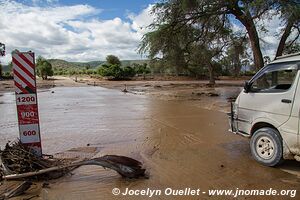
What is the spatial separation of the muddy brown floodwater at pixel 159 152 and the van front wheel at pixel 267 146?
0.16m

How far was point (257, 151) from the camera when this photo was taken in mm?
6281

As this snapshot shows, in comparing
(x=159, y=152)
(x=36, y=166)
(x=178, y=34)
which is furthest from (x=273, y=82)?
(x=178, y=34)

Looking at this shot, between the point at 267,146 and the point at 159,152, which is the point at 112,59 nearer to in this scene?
the point at 159,152

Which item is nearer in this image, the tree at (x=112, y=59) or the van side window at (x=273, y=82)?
the van side window at (x=273, y=82)

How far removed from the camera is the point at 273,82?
6742mm

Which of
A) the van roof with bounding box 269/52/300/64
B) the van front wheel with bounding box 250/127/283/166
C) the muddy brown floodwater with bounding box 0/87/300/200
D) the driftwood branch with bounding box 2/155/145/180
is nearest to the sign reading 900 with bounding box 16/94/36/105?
the driftwood branch with bounding box 2/155/145/180

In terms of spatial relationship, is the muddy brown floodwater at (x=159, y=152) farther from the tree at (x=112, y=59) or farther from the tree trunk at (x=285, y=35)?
the tree at (x=112, y=59)

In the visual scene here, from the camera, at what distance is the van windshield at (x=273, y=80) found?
20.1 ft

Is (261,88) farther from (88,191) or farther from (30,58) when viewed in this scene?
(30,58)

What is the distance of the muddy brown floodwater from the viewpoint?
201 inches

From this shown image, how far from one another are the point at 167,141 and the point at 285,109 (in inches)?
142

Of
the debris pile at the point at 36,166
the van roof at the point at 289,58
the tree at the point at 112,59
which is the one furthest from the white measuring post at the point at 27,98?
the tree at the point at 112,59

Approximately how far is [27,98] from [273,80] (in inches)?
211

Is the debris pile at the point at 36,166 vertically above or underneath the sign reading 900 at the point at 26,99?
underneath
